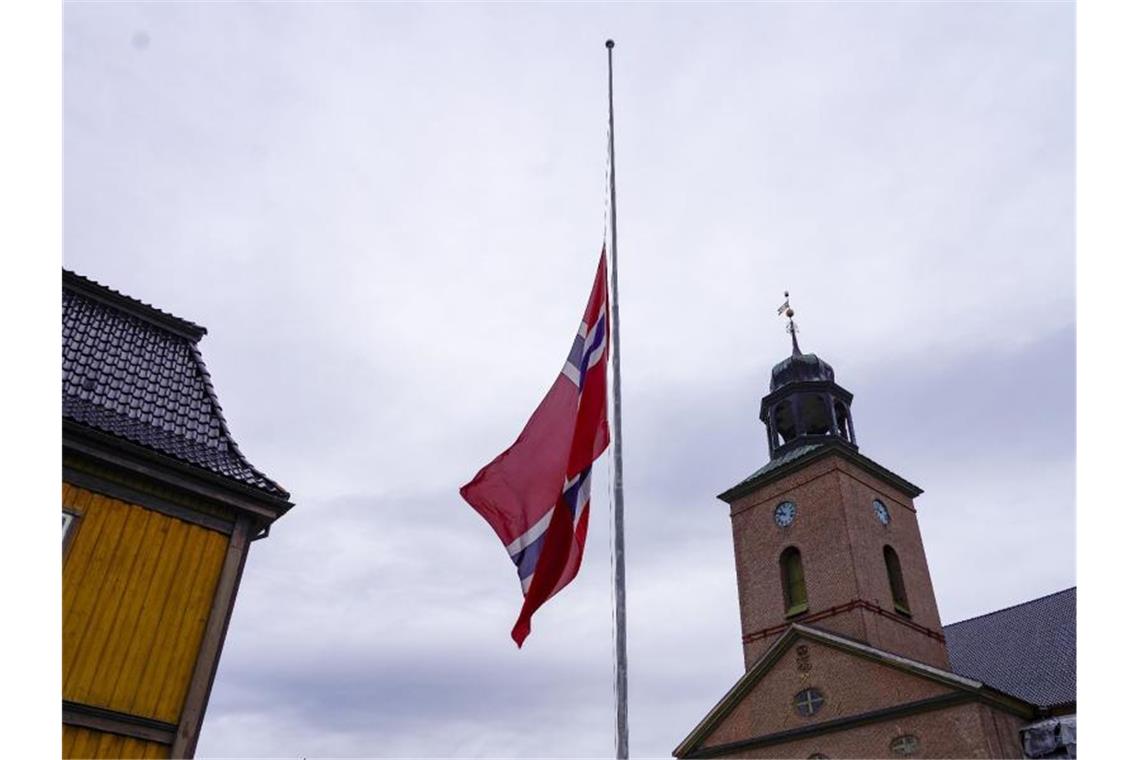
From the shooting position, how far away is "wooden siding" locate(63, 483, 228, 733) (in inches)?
408

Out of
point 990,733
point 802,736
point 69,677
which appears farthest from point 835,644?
point 69,677

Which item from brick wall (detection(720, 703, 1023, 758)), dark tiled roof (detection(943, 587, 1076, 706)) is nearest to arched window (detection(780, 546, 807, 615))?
brick wall (detection(720, 703, 1023, 758))

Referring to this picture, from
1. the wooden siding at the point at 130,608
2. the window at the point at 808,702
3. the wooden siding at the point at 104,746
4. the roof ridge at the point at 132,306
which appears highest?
the roof ridge at the point at 132,306

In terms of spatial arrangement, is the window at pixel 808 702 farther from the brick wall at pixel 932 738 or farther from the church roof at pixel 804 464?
the church roof at pixel 804 464

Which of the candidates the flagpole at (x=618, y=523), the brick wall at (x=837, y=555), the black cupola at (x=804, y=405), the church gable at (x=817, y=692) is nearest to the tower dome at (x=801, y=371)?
the black cupola at (x=804, y=405)

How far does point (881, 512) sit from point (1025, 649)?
7072 millimetres

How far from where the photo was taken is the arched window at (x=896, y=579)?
101 ft

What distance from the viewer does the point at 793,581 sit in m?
32.0

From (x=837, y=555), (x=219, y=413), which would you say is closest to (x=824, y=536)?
(x=837, y=555)

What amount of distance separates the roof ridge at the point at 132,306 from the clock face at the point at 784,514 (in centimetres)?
2444

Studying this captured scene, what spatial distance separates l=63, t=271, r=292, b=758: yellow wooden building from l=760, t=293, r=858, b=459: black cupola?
85.8ft

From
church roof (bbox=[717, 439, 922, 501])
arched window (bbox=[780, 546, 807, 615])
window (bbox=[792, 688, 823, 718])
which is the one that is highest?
church roof (bbox=[717, 439, 922, 501])

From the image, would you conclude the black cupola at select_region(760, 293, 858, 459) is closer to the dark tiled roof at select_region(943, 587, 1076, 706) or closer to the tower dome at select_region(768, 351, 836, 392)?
the tower dome at select_region(768, 351, 836, 392)

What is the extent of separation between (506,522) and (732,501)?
91.0 feet
